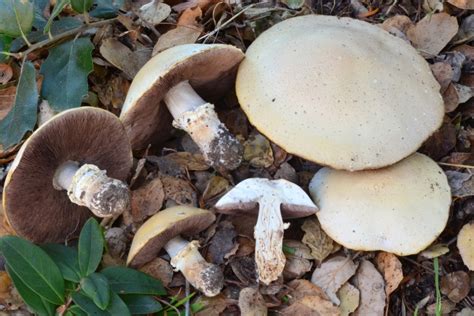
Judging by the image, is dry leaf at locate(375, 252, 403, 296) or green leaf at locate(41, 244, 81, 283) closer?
green leaf at locate(41, 244, 81, 283)

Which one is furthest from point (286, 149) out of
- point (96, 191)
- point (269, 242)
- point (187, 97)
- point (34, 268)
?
point (34, 268)

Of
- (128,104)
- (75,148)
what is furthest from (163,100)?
(75,148)

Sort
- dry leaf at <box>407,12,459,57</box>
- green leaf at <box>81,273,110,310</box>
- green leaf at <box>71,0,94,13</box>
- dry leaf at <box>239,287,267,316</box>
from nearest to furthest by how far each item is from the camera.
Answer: green leaf at <box>81,273,110,310</box>
dry leaf at <box>239,287,267,316</box>
green leaf at <box>71,0,94,13</box>
dry leaf at <box>407,12,459,57</box>

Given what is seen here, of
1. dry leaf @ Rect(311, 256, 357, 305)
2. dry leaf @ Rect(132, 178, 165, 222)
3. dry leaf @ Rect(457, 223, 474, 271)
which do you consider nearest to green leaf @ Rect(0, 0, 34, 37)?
dry leaf @ Rect(132, 178, 165, 222)

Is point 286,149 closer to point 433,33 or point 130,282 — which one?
point 130,282

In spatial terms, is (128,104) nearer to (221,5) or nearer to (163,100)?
(163,100)

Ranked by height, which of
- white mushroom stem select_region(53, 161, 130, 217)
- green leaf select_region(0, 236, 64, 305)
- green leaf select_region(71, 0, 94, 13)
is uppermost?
green leaf select_region(71, 0, 94, 13)

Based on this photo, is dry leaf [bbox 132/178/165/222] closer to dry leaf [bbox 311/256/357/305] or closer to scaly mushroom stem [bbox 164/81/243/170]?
scaly mushroom stem [bbox 164/81/243/170]

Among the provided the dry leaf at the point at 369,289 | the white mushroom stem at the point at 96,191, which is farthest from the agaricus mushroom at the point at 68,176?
the dry leaf at the point at 369,289
